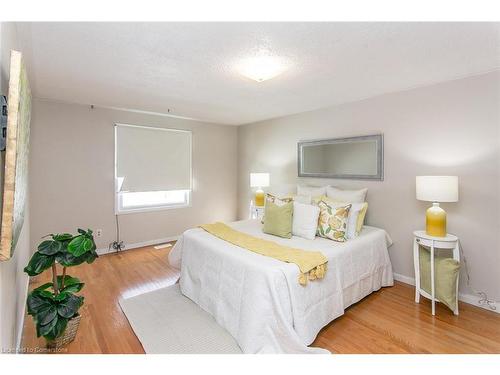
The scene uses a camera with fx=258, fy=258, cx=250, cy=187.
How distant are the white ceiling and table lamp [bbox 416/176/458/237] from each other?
100 centimetres

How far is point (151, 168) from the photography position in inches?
169

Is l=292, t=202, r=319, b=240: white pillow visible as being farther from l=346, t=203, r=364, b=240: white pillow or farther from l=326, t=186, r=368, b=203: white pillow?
l=326, t=186, r=368, b=203: white pillow

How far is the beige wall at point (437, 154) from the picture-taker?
2414mm

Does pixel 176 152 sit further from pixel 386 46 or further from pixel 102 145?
pixel 386 46

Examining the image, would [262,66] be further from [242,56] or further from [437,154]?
[437,154]

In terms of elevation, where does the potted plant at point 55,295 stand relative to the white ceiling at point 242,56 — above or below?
below

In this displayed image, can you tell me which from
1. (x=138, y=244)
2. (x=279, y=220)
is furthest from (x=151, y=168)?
(x=279, y=220)

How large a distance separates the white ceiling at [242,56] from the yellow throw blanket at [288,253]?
5.23ft

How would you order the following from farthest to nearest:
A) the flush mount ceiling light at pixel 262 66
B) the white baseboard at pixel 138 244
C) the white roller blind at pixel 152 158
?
the white roller blind at pixel 152 158 → the white baseboard at pixel 138 244 → the flush mount ceiling light at pixel 262 66

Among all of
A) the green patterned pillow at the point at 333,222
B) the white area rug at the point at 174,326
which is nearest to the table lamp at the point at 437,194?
the green patterned pillow at the point at 333,222

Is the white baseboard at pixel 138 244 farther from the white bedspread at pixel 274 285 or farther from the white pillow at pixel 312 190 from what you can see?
the white pillow at pixel 312 190

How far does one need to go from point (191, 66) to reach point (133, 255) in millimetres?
2937

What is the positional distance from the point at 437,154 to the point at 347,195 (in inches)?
40.2
